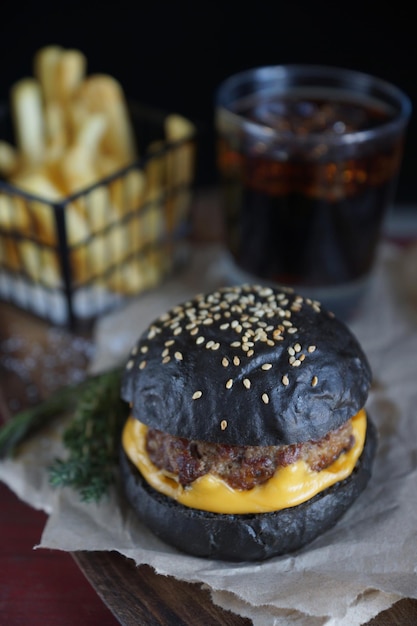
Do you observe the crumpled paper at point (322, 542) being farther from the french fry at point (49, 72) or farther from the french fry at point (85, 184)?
the french fry at point (49, 72)

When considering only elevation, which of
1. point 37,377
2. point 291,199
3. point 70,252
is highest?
point 291,199

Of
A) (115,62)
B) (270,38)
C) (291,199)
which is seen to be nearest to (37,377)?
(291,199)

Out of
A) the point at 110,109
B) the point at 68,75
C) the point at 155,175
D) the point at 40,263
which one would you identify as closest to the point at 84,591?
the point at 40,263

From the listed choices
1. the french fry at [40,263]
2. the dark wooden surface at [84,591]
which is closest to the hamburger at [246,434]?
the dark wooden surface at [84,591]

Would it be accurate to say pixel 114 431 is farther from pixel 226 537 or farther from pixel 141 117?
pixel 141 117

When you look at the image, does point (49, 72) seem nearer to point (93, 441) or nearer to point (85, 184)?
point (85, 184)

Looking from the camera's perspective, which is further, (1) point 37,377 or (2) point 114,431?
(1) point 37,377
